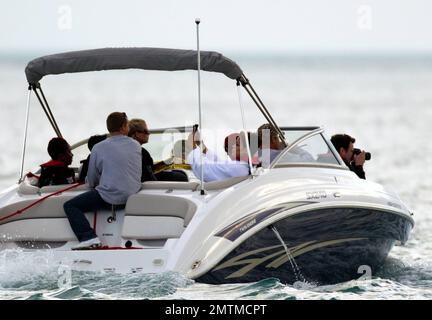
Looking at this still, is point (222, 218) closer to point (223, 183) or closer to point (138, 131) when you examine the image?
point (223, 183)

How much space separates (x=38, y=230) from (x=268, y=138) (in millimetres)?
2085

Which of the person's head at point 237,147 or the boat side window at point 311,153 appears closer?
the person's head at point 237,147

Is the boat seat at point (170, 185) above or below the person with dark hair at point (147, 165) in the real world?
below

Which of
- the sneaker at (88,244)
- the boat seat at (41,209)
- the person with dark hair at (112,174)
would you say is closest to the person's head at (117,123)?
the person with dark hair at (112,174)

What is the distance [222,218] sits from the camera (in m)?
10.8

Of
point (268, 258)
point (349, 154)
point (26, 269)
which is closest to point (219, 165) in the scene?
point (268, 258)

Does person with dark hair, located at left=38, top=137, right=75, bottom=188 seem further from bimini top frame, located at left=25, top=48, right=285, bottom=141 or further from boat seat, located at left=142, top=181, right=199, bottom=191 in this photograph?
boat seat, located at left=142, top=181, right=199, bottom=191

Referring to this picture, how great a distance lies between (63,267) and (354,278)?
2.80 meters

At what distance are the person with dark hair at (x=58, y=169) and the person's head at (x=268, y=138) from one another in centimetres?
160

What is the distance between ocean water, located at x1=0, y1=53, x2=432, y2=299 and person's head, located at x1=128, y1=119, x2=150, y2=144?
1607 millimetres

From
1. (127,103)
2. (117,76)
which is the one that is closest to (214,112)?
(127,103)

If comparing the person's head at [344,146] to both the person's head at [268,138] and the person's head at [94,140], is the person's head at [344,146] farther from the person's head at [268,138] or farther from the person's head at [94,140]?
the person's head at [94,140]

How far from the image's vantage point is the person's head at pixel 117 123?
1135 centimetres

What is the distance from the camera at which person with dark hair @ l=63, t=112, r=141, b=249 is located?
11.3 metres
